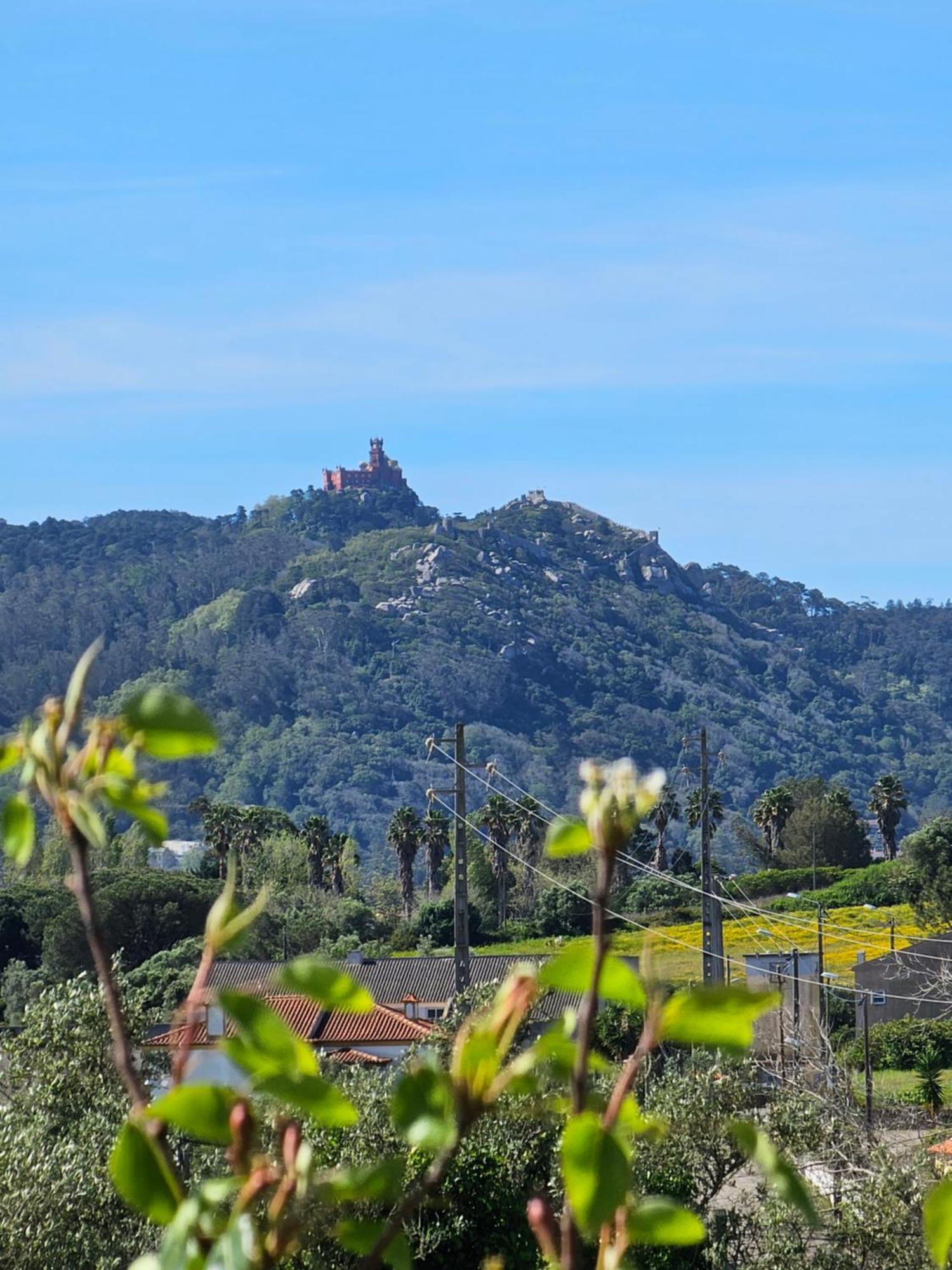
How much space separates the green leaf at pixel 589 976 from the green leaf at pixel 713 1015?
52mm

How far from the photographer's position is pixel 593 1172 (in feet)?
3.80

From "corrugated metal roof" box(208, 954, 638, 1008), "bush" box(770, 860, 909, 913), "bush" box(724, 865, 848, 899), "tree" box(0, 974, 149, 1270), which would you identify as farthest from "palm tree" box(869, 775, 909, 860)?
"tree" box(0, 974, 149, 1270)

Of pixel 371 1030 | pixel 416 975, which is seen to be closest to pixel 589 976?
pixel 371 1030

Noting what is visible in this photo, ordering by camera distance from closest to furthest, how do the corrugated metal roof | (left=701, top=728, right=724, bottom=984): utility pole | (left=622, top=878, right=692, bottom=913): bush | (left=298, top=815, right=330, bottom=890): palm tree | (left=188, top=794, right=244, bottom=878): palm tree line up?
(left=701, top=728, right=724, bottom=984): utility pole < the corrugated metal roof < (left=622, top=878, right=692, bottom=913): bush < (left=188, top=794, right=244, bottom=878): palm tree < (left=298, top=815, right=330, bottom=890): palm tree

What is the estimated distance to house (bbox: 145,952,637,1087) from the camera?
1.26m

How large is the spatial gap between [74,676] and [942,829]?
7405 cm

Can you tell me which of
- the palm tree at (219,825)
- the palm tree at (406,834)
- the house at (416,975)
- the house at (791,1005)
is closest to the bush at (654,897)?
the palm tree at (406,834)

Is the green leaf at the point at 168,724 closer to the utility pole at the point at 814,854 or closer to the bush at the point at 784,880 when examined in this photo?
the utility pole at the point at 814,854

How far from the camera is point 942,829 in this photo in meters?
72.1

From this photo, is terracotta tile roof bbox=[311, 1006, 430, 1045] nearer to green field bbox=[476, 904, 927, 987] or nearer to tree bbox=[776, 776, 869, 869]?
green field bbox=[476, 904, 927, 987]

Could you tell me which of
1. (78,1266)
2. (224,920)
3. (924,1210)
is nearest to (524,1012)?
(224,920)

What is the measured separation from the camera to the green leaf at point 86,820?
1.21 meters

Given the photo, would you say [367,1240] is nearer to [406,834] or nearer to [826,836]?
[406,834]

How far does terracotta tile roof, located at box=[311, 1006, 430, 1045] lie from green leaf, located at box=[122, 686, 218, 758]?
33.0m
